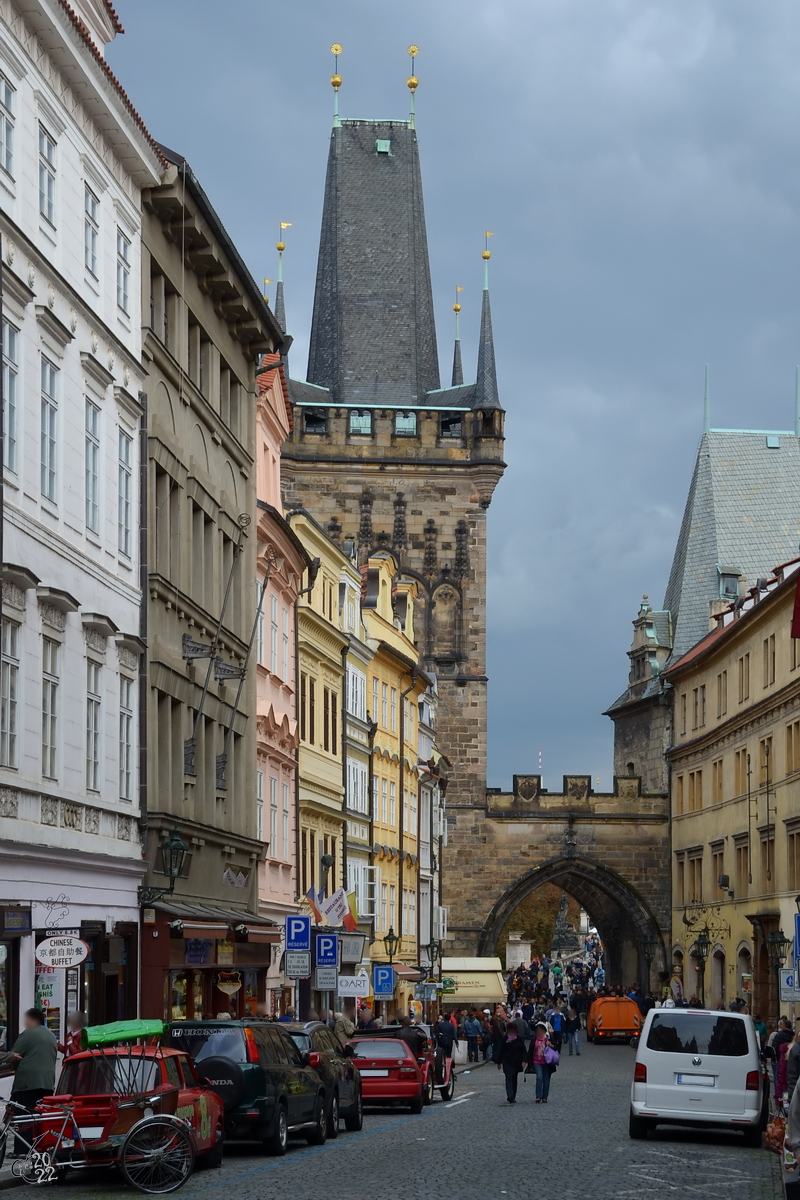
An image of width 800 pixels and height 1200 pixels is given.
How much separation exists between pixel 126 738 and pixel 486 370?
175 feet

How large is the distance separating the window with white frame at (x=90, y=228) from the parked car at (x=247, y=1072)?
9.48 meters

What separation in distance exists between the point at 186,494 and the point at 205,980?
7.04 m

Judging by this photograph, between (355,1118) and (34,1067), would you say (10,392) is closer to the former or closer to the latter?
(34,1067)

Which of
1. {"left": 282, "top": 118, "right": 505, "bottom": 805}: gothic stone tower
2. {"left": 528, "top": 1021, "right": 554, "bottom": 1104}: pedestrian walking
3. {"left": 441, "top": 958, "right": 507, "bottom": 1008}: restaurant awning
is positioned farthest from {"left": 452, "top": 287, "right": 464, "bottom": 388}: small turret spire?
{"left": 528, "top": 1021, "right": 554, "bottom": 1104}: pedestrian walking

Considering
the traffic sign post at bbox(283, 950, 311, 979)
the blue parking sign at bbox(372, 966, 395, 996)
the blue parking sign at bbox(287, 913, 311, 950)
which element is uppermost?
the blue parking sign at bbox(287, 913, 311, 950)

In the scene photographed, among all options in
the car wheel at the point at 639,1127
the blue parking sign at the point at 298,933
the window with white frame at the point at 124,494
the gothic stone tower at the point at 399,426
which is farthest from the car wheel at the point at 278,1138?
the gothic stone tower at the point at 399,426

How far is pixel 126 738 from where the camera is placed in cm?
2598

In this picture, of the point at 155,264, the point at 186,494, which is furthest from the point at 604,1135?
the point at 155,264

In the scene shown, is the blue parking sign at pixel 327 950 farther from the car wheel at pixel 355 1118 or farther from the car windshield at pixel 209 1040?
the car windshield at pixel 209 1040

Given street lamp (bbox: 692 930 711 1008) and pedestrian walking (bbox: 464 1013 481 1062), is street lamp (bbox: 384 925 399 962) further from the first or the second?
street lamp (bbox: 692 930 711 1008)

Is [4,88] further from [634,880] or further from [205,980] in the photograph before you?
[634,880]

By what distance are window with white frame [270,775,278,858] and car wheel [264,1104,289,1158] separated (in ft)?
60.4

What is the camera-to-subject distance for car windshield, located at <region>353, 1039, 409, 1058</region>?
27828 mm

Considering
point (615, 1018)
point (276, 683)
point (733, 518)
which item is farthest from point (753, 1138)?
point (733, 518)
